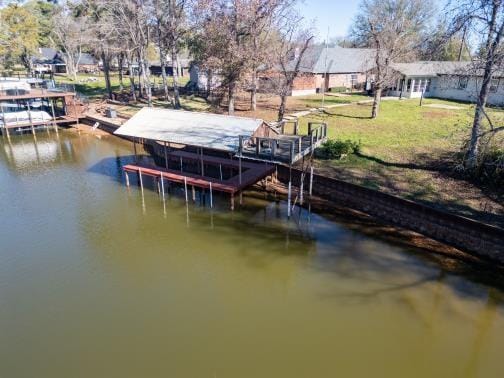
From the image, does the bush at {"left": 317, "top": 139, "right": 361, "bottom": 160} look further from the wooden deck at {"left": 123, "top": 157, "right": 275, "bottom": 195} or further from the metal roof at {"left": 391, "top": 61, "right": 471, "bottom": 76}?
the metal roof at {"left": 391, "top": 61, "right": 471, "bottom": 76}

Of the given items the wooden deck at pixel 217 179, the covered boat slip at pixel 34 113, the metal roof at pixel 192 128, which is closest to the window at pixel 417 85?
the wooden deck at pixel 217 179

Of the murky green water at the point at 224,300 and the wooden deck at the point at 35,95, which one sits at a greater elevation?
the wooden deck at the point at 35,95

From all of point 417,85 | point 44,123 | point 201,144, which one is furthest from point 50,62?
point 201,144

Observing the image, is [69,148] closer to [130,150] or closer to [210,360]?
[130,150]

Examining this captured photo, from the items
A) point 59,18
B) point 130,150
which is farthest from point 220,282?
point 59,18

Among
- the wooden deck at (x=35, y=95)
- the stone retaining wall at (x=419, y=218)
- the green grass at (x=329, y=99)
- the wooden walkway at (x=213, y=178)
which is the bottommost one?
the stone retaining wall at (x=419, y=218)

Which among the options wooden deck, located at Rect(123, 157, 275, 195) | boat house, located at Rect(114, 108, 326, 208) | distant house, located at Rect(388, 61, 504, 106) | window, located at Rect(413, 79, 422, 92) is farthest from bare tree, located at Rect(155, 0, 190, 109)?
window, located at Rect(413, 79, 422, 92)

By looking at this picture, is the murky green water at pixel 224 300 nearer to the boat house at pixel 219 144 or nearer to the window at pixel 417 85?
the boat house at pixel 219 144
